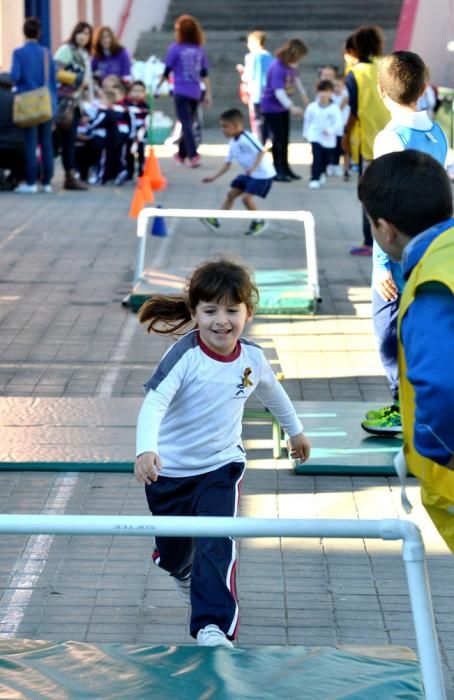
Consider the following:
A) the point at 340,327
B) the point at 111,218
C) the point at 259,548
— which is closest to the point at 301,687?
the point at 259,548

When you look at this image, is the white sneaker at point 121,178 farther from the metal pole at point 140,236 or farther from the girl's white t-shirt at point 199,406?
the girl's white t-shirt at point 199,406

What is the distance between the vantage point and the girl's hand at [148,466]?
411 centimetres

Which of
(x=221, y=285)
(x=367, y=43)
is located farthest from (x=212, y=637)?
(x=367, y=43)

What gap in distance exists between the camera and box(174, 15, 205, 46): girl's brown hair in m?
21.0

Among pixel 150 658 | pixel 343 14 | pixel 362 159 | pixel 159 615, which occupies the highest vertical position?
pixel 150 658

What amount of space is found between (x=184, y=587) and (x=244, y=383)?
2.67 ft

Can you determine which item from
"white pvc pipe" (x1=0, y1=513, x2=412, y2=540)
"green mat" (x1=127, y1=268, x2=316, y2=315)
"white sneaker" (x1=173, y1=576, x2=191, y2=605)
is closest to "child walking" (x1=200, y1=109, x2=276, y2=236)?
"green mat" (x1=127, y1=268, x2=316, y2=315)

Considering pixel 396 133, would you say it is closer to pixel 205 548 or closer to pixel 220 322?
pixel 220 322

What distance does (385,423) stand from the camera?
7121mm

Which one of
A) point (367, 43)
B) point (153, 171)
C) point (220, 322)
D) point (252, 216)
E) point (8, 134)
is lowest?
point (153, 171)

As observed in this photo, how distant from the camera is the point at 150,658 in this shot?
420cm

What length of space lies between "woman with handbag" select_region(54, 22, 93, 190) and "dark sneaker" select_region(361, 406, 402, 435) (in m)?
11.8

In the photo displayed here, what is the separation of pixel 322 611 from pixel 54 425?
2.61 m

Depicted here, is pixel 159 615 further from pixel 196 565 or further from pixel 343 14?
pixel 343 14
